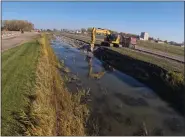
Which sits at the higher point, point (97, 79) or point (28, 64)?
point (28, 64)

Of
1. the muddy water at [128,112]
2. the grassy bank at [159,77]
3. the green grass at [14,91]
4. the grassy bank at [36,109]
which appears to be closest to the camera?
the grassy bank at [36,109]

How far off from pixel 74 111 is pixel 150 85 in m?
14.1

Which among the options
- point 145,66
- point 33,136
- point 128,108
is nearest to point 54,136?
point 33,136

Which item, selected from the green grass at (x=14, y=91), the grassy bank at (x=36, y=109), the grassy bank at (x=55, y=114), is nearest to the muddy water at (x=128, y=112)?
the grassy bank at (x=55, y=114)

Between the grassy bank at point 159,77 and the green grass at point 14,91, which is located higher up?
the green grass at point 14,91

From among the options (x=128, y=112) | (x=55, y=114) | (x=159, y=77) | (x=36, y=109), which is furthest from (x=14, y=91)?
(x=159, y=77)

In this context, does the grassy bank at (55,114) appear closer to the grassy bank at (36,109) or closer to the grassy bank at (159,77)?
the grassy bank at (36,109)

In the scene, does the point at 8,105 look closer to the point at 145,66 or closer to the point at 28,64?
the point at 28,64

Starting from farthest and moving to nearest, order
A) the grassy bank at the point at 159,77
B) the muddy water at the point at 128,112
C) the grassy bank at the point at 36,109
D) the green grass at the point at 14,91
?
the grassy bank at the point at 159,77 < the muddy water at the point at 128,112 < the green grass at the point at 14,91 < the grassy bank at the point at 36,109

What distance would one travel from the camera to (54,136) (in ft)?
31.4

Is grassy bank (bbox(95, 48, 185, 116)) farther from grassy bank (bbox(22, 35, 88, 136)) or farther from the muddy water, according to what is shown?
grassy bank (bbox(22, 35, 88, 136))

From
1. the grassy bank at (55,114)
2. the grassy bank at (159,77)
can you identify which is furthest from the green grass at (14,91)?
the grassy bank at (159,77)

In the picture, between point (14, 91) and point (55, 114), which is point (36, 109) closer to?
point (55, 114)

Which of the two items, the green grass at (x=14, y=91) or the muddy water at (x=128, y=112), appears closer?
the green grass at (x=14, y=91)
